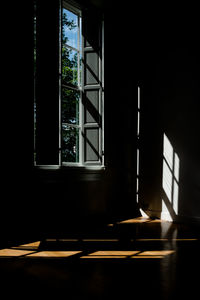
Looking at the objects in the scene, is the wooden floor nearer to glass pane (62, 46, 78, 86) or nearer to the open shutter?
the open shutter

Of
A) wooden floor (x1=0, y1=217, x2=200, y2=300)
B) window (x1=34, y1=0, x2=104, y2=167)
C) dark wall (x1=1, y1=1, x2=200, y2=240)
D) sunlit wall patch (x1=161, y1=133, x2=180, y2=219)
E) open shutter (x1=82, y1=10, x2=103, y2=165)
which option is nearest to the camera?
wooden floor (x1=0, y1=217, x2=200, y2=300)

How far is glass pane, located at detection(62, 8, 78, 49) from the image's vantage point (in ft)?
15.1

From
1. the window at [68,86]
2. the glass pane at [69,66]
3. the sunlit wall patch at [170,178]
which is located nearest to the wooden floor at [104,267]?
the sunlit wall patch at [170,178]

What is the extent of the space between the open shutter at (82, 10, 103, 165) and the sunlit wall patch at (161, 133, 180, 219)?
1.13 meters

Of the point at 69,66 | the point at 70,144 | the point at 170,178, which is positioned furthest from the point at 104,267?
the point at 69,66

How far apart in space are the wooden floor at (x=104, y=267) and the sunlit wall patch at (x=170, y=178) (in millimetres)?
1052

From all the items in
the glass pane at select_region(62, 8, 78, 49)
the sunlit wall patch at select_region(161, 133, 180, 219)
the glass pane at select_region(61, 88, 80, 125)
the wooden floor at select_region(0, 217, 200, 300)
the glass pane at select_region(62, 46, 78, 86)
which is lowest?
the wooden floor at select_region(0, 217, 200, 300)

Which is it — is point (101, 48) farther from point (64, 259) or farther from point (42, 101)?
point (64, 259)

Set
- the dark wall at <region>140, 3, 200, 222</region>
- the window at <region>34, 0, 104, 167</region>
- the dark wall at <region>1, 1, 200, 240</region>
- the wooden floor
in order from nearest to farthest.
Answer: the wooden floor, the dark wall at <region>1, 1, 200, 240</region>, the window at <region>34, 0, 104, 167</region>, the dark wall at <region>140, 3, 200, 222</region>

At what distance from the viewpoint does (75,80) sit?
4848 mm

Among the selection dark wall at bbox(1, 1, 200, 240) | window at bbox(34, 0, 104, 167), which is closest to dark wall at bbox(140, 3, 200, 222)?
dark wall at bbox(1, 1, 200, 240)

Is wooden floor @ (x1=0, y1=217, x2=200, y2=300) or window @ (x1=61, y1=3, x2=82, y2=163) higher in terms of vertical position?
window @ (x1=61, y1=3, x2=82, y2=163)

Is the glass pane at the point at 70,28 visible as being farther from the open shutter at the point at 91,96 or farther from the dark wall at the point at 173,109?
the dark wall at the point at 173,109

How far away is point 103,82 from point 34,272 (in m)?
3.51
